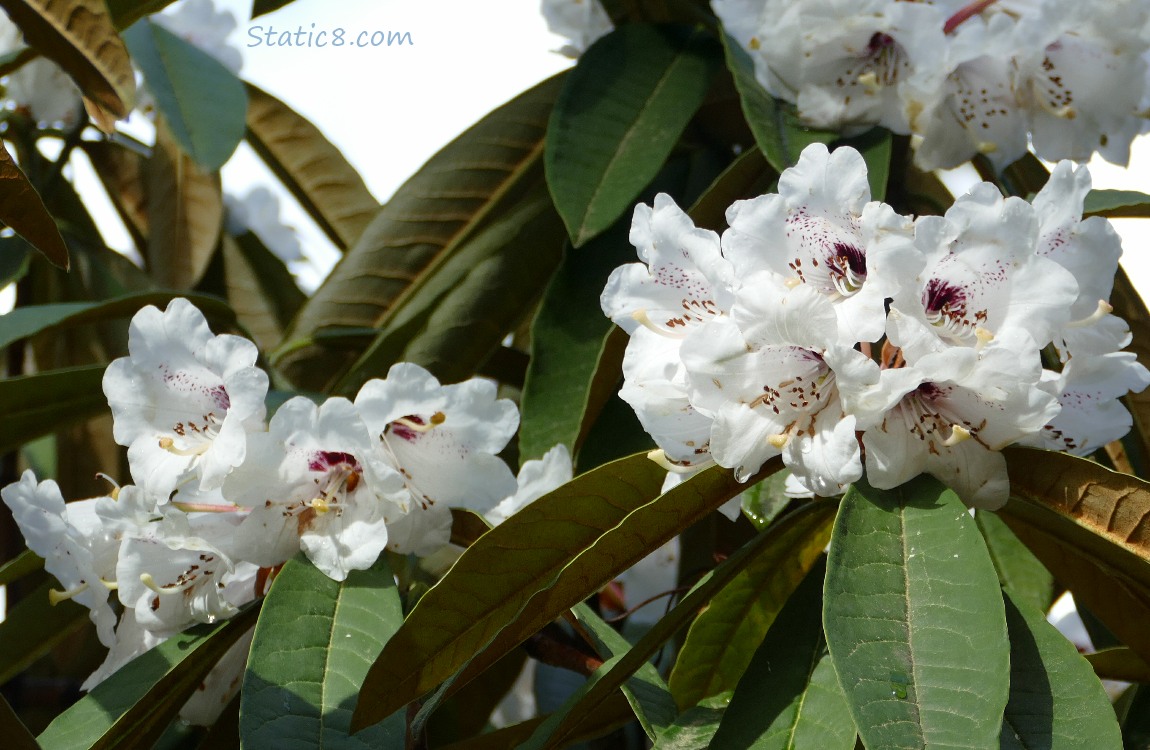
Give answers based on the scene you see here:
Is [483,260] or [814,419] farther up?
[814,419]

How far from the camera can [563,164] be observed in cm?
126

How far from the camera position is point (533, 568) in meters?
0.87

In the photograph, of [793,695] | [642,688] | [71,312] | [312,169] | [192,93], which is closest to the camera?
[793,695]

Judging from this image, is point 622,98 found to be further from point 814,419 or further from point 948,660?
point 948,660

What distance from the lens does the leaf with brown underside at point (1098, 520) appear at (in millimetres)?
824

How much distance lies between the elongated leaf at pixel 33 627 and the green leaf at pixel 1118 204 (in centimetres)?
103

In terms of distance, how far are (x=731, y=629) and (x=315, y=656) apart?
0.36 metres

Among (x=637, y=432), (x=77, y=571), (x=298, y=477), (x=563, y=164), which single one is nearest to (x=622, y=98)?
(x=563, y=164)

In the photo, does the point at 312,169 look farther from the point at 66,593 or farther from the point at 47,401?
the point at 66,593

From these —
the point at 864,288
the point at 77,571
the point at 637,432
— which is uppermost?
the point at 864,288

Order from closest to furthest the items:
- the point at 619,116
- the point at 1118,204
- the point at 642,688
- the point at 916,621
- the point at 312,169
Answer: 1. the point at 916,621
2. the point at 642,688
3. the point at 1118,204
4. the point at 619,116
5. the point at 312,169

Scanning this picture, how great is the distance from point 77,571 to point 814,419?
2.09 ft

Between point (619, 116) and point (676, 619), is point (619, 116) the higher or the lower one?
the higher one

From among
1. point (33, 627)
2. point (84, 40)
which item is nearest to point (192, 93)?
point (84, 40)
